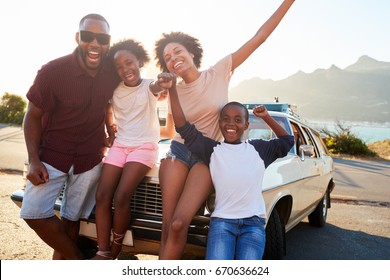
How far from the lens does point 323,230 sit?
5.57 meters

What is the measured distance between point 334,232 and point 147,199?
3407mm

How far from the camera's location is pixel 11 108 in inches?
1089

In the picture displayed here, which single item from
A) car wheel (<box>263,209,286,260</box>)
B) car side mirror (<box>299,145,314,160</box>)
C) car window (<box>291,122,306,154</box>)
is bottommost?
car wheel (<box>263,209,286,260</box>)

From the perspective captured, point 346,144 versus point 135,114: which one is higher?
point 135,114

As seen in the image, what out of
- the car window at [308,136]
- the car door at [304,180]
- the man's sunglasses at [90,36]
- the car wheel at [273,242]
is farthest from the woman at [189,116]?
the car window at [308,136]

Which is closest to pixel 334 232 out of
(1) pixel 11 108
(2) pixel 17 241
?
(2) pixel 17 241

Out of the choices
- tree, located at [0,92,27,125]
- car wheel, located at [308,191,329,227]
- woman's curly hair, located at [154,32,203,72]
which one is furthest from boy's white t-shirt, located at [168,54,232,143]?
tree, located at [0,92,27,125]

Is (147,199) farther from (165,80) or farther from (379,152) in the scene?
(379,152)

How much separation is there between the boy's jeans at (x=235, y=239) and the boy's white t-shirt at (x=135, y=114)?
896 mm

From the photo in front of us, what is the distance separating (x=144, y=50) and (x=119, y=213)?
1.38 meters

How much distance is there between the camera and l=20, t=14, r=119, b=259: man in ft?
9.19

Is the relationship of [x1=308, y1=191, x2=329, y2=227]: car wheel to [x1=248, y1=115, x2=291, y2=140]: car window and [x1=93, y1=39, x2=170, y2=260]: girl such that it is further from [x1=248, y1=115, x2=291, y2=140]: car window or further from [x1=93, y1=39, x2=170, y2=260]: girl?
[x1=93, y1=39, x2=170, y2=260]: girl

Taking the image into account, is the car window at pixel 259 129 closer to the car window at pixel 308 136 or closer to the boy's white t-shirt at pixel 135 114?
the car window at pixel 308 136
